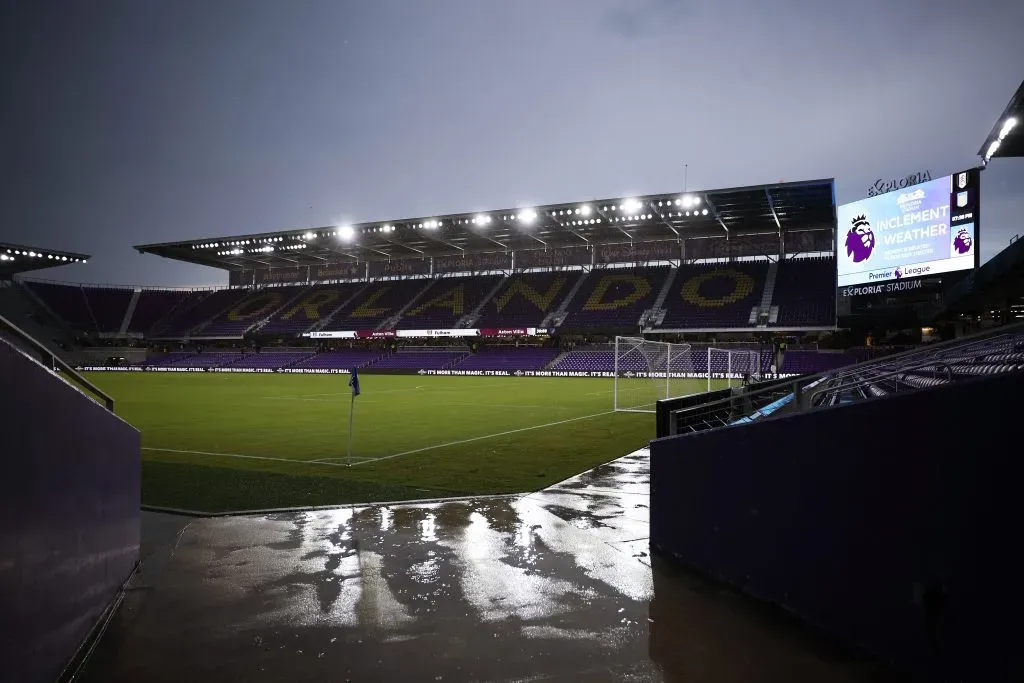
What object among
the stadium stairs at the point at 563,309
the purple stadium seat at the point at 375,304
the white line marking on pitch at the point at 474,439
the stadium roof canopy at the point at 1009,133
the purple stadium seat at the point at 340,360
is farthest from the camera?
the purple stadium seat at the point at 375,304

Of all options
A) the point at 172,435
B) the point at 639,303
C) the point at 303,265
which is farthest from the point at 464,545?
the point at 303,265

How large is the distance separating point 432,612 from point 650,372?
29.3 meters

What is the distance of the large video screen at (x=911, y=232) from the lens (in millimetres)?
20984

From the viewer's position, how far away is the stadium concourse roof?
44125mm

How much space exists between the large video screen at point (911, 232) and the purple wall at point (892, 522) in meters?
21.2

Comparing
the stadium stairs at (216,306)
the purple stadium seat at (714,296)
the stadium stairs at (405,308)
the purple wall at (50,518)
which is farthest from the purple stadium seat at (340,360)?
the purple wall at (50,518)

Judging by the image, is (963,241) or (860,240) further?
(860,240)

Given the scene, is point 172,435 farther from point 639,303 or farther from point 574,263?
point 574,263

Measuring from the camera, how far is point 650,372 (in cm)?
3272

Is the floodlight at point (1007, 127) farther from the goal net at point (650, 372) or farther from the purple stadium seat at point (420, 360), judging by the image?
the purple stadium seat at point (420, 360)

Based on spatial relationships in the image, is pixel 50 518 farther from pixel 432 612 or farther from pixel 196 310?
pixel 196 310

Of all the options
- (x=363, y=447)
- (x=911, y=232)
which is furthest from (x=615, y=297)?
(x=363, y=447)

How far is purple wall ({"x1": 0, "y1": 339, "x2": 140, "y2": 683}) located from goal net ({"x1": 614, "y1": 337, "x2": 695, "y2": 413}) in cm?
1538

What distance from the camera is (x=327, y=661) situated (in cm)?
381
